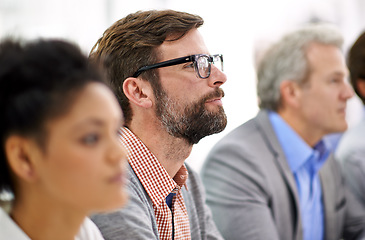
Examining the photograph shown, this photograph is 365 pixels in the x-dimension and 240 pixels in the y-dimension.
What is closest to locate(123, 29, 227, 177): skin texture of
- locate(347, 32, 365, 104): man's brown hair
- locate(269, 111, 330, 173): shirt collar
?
locate(269, 111, 330, 173): shirt collar

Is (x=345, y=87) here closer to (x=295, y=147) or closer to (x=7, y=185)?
(x=295, y=147)

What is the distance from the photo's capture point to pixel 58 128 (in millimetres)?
733

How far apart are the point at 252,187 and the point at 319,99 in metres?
0.64

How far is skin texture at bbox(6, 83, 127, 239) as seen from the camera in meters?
0.73

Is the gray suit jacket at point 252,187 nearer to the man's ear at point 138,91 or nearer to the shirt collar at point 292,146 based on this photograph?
the shirt collar at point 292,146

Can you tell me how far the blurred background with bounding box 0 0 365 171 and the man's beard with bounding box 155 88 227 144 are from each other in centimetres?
108

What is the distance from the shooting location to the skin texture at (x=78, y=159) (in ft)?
2.40

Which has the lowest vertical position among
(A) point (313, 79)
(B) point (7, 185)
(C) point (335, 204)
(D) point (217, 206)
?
(C) point (335, 204)

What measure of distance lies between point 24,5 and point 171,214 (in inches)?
62.3

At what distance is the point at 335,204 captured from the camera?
2195mm

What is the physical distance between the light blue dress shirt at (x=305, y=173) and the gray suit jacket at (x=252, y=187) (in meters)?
0.10

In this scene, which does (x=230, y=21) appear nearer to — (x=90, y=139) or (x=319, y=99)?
(x=319, y=99)

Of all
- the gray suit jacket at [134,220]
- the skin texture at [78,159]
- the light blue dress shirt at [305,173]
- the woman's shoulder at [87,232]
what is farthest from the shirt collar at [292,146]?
the skin texture at [78,159]

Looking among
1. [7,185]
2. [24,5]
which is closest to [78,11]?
[24,5]
